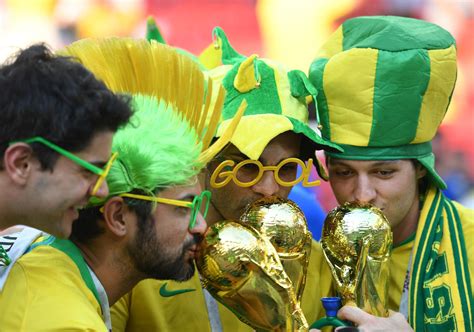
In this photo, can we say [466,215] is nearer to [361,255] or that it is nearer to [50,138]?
[361,255]

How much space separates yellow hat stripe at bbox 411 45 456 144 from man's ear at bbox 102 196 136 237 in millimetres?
1235

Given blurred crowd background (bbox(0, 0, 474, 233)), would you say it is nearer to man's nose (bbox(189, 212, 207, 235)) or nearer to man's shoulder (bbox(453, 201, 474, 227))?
man's shoulder (bbox(453, 201, 474, 227))

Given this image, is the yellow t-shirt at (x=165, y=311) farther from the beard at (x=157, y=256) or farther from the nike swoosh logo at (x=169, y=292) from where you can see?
the beard at (x=157, y=256)

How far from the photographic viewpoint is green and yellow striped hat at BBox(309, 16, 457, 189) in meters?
3.26

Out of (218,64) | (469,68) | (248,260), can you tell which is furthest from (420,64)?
(469,68)

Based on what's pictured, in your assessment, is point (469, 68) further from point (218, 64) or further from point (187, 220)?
point (187, 220)

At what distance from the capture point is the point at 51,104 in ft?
7.44

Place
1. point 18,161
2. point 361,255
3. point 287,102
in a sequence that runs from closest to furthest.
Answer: point 18,161 → point 361,255 → point 287,102

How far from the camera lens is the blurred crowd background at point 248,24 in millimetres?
7773

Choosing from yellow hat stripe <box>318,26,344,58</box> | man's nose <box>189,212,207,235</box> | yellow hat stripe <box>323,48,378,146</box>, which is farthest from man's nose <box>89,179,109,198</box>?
yellow hat stripe <box>318,26,344,58</box>

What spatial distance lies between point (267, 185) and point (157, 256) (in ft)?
1.93

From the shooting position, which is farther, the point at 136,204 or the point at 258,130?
the point at 258,130

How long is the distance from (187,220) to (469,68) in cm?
576

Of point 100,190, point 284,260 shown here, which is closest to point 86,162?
point 100,190
